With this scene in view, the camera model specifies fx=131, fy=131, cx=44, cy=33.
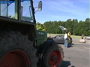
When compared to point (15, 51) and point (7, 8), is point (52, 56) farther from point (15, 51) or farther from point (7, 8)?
point (7, 8)

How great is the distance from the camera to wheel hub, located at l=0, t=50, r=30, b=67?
9.43 feet

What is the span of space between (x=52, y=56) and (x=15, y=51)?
6.39 ft

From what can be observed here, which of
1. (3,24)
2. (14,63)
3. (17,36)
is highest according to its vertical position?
(3,24)

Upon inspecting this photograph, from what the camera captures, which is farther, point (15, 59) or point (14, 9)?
point (15, 59)

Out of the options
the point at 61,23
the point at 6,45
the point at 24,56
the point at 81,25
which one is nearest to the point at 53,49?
the point at 24,56

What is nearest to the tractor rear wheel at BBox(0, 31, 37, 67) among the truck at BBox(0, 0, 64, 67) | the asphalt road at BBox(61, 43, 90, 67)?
the truck at BBox(0, 0, 64, 67)

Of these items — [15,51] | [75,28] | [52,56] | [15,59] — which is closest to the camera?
[15,51]

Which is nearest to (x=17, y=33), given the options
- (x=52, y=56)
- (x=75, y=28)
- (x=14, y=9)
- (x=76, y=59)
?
(x=14, y=9)

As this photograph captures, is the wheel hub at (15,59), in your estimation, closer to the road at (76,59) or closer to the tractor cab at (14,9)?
the tractor cab at (14,9)

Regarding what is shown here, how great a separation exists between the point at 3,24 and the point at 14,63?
96 cm

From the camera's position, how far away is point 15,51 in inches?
114

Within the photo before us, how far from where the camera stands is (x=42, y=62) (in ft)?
13.9

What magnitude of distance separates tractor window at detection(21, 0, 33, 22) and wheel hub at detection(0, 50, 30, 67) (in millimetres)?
876

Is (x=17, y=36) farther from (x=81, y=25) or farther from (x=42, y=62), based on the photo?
(x=81, y=25)
